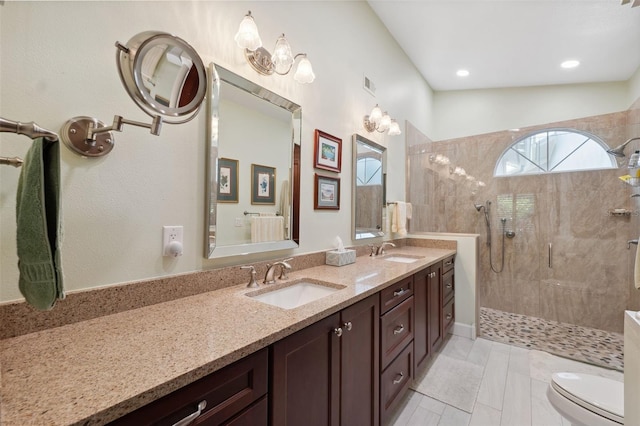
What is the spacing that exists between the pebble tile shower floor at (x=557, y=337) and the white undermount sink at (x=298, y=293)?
2.18 metres

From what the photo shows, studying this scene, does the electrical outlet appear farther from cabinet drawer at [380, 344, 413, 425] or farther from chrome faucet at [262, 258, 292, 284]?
cabinet drawer at [380, 344, 413, 425]

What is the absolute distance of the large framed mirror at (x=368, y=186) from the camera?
7.28ft

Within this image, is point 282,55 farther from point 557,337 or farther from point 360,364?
point 557,337

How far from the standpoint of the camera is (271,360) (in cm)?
81

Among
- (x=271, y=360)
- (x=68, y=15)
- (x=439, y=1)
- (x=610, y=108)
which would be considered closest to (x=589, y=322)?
(x=610, y=108)

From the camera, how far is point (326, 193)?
1902mm

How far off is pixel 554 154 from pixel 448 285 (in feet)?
6.86

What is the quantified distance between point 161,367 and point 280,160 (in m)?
1.17

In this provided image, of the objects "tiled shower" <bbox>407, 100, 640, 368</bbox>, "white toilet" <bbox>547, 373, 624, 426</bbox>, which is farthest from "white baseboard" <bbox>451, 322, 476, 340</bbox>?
"white toilet" <bbox>547, 373, 624, 426</bbox>

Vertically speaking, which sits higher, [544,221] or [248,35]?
[248,35]

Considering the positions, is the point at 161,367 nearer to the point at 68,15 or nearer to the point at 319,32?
the point at 68,15

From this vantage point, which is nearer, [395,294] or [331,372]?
[331,372]

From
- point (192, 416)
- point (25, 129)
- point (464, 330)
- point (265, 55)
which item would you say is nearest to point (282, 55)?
point (265, 55)

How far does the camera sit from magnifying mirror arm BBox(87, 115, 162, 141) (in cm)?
80
